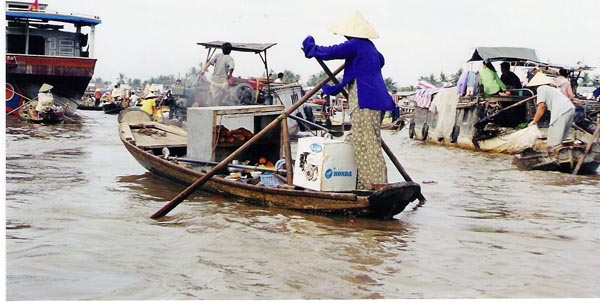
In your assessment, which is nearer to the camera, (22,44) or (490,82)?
(490,82)

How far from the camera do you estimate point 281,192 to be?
5590 mm

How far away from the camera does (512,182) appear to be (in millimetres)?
8180

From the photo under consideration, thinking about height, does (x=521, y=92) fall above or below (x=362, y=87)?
above

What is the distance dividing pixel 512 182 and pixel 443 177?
832 millimetres

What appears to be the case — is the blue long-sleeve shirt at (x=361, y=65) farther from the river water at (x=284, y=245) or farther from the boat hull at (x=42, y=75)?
the boat hull at (x=42, y=75)

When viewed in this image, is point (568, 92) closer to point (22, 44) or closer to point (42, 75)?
point (42, 75)

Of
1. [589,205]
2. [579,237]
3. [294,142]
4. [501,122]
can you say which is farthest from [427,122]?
[579,237]

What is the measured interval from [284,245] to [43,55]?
1255 centimetres

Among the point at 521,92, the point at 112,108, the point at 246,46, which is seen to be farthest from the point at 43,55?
the point at 521,92

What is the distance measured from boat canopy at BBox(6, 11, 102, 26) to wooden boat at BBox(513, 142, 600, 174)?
1023cm

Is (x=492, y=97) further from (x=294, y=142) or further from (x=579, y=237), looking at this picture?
(x=579, y=237)

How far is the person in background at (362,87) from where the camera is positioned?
17.2 ft

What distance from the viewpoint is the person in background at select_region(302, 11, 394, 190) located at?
5.25 meters

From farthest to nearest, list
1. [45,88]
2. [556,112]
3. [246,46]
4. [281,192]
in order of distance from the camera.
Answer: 1. [45,88]
2. [246,46]
3. [556,112]
4. [281,192]
